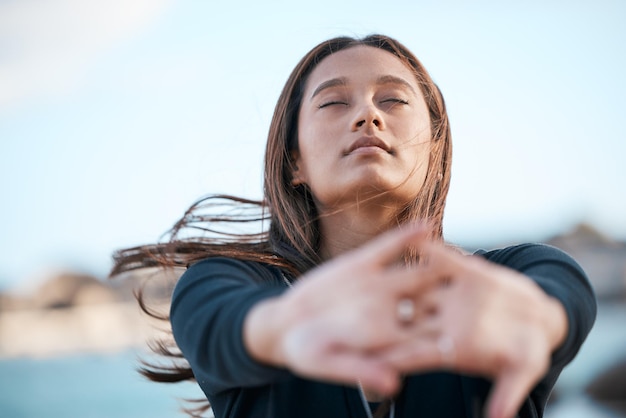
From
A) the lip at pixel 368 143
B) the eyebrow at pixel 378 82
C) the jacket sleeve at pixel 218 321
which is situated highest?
the eyebrow at pixel 378 82

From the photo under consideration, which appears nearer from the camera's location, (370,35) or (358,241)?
(358,241)

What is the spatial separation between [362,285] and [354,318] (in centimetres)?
6

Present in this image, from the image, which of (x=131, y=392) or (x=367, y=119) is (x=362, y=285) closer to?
(x=367, y=119)

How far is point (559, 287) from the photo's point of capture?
67.9 inches

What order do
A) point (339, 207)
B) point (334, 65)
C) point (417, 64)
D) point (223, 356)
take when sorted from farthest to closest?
point (417, 64) < point (334, 65) < point (339, 207) < point (223, 356)

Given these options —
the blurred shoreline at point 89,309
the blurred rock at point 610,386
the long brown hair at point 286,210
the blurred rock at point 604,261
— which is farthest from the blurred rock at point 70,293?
the long brown hair at point 286,210

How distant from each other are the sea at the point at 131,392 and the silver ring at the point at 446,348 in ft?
6.19

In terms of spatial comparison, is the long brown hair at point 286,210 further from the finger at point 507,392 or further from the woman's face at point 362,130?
the finger at point 507,392

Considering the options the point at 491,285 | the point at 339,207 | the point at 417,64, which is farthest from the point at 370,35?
the point at 491,285

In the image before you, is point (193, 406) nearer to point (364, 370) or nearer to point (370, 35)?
point (370, 35)

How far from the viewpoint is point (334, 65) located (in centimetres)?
271

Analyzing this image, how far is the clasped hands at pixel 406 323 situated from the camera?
1.25m

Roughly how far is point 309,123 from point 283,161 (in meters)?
0.28

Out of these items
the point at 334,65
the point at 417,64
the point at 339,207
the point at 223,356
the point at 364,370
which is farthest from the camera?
the point at 417,64
